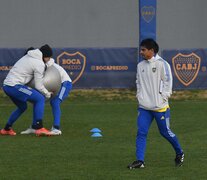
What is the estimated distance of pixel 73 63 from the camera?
25.5 metres

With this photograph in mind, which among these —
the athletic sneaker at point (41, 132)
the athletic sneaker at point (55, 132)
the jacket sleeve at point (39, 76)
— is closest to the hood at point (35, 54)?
the jacket sleeve at point (39, 76)

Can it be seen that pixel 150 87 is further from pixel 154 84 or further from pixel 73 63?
pixel 73 63

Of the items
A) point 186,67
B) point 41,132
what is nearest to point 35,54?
point 41,132

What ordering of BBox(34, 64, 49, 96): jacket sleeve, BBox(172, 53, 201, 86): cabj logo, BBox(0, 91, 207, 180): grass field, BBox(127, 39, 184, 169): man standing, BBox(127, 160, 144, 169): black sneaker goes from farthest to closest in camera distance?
BBox(172, 53, 201, 86): cabj logo, BBox(34, 64, 49, 96): jacket sleeve, BBox(127, 160, 144, 169): black sneaker, BBox(127, 39, 184, 169): man standing, BBox(0, 91, 207, 180): grass field

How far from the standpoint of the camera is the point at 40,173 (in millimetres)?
11148

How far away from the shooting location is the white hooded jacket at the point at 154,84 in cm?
1134

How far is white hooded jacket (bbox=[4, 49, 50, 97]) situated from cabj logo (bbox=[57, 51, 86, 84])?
977cm

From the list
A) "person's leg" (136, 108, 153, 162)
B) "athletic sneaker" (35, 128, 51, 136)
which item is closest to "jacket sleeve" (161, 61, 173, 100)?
"person's leg" (136, 108, 153, 162)

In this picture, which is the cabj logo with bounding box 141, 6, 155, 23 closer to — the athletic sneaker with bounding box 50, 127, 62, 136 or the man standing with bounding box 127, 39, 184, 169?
the athletic sneaker with bounding box 50, 127, 62, 136

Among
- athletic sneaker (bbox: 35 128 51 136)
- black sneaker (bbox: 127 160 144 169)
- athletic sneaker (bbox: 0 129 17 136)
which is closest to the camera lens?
black sneaker (bbox: 127 160 144 169)

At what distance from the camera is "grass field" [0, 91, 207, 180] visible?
11.2 meters

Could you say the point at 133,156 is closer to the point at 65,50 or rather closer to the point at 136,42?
the point at 65,50

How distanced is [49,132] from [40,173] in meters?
4.81

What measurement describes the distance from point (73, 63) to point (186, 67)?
3571 millimetres
